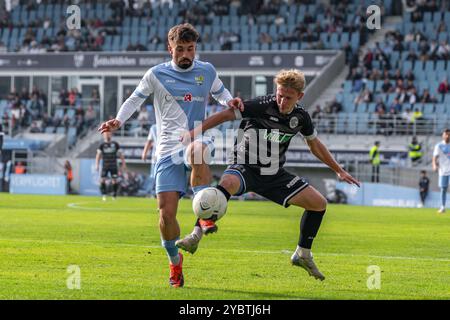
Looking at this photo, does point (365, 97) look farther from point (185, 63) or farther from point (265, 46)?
point (185, 63)

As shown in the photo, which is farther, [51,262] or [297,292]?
[51,262]

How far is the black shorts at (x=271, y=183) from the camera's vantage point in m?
10.7

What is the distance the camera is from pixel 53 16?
5556cm

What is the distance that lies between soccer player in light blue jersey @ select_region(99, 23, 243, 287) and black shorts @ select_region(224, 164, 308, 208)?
424 millimetres

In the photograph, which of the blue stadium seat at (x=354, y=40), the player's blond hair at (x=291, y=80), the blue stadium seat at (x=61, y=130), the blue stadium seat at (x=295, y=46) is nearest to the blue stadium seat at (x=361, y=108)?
the blue stadium seat at (x=354, y=40)

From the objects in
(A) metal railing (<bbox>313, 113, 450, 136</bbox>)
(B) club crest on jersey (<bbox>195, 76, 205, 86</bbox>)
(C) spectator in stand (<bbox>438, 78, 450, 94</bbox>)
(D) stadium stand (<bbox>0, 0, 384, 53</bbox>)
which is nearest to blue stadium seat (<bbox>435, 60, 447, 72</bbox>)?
(C) spectator in stand (<bbox>438, 78, 450, 94</bbox>)

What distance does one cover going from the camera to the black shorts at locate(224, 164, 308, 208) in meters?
10.7

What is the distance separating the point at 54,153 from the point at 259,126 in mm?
36169

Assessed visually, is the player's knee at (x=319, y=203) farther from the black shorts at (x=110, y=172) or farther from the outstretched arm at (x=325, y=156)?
the black shorts at (x=110, y=172)

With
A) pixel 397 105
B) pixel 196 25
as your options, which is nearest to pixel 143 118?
pixel 196 25

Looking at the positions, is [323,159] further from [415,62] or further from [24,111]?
[24,111]

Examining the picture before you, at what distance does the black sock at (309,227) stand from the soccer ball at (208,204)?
3.52ft

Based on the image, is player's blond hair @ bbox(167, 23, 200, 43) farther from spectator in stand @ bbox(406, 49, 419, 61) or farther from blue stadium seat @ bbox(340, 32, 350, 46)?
blue stadium seat @ bbox(340, 32, 350, 46)
